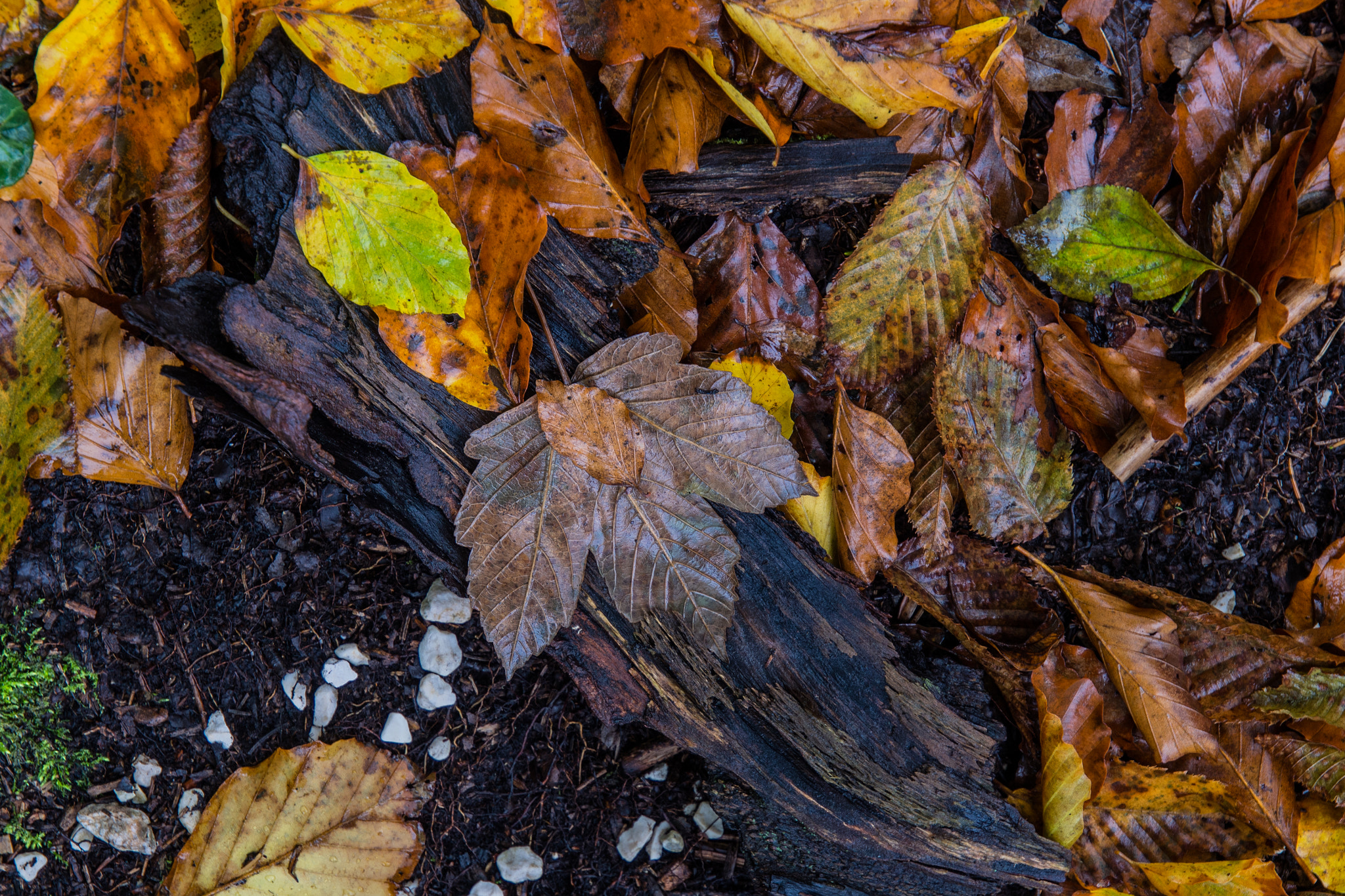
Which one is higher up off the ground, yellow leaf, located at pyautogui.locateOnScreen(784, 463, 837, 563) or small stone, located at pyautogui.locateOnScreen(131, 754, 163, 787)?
yellow leaf, located at pyautogui.locateOnScreen(784, 463, 837, 563)

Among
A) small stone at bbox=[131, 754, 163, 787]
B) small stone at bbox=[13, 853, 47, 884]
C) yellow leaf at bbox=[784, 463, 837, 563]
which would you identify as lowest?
small stone at bbox=[13, 853, 47, 884]

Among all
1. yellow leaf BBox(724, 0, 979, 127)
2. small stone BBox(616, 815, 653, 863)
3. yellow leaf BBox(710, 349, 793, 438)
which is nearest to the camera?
yellow leaf BBox(724, 0, 979, 127)

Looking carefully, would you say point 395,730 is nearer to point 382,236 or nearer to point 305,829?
point 305,829

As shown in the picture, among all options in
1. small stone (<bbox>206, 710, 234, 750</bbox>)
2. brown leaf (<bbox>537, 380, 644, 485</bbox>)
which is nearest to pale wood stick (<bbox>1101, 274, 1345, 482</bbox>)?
brown leaf (<bbox>537, 380, 644, 485</bbox>)

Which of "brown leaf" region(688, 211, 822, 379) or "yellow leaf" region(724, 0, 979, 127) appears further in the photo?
"brown leaf" region(688, 211, 822, 379)

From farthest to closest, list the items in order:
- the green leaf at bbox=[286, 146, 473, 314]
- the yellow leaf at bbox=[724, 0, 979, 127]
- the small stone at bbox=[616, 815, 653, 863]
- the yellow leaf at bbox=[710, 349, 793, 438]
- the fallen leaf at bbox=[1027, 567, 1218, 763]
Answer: the small stone at bbox=[616, 815, 653, 863] < the fallen leaf at bbox=[1027, 567, 1218, 763] < the yellow leaf at bbox=[710, 349, 793, 438] < the yellow leaf at bbox=[724, 0, 979, 127] < the green leaf at bbox=[286, 146, 473, 314]

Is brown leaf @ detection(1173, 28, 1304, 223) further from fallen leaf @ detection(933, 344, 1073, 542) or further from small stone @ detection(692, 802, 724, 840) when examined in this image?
small stone @ detection(692, 802, 724, 840)

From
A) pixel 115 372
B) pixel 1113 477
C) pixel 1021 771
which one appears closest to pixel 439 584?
pixel 115 372
